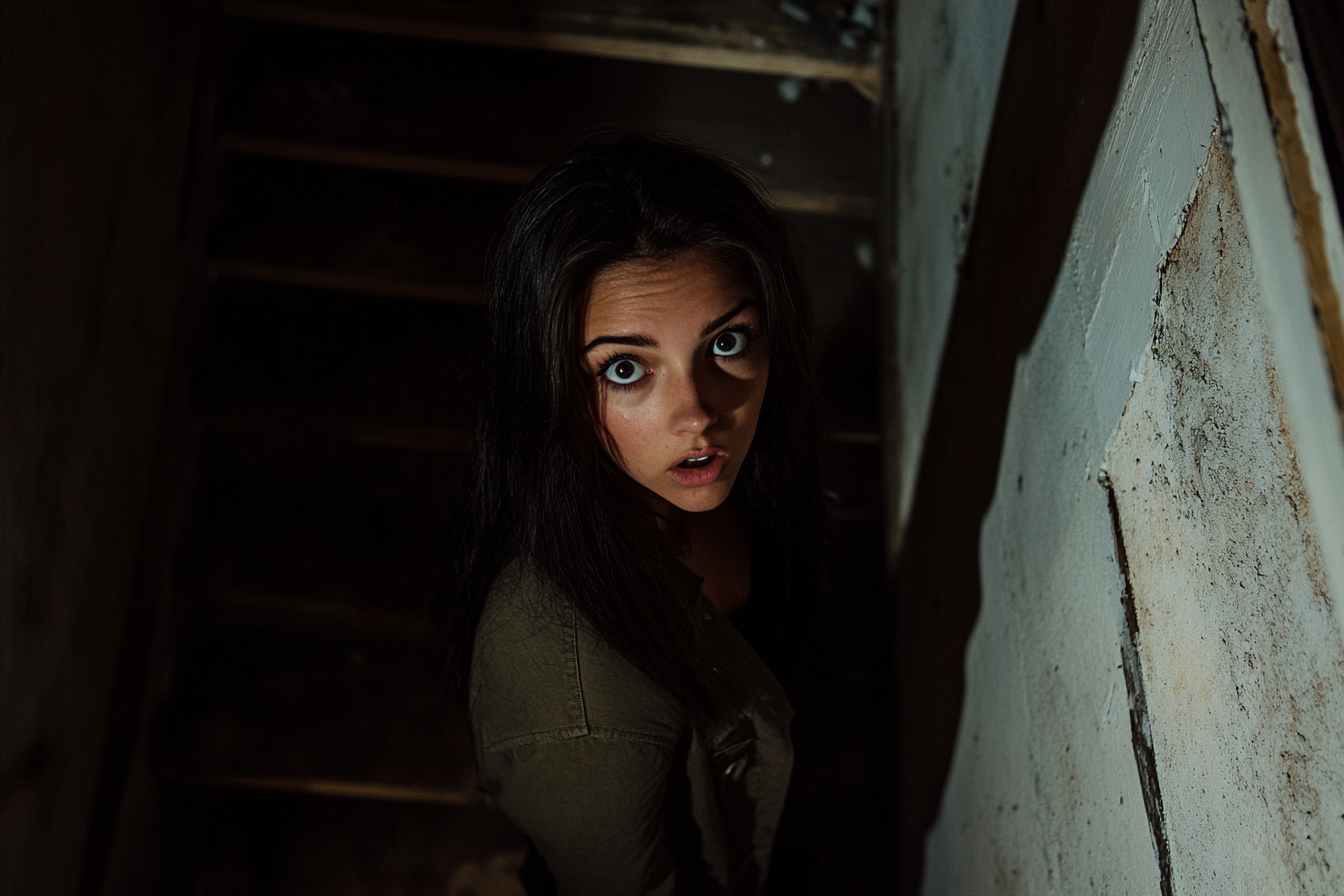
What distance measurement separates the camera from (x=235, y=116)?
7.44 ft

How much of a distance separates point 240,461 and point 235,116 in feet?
2.56

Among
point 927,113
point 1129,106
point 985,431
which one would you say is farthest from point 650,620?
point 927,113

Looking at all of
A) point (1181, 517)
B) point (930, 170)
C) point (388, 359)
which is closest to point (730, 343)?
point (1181, 517)

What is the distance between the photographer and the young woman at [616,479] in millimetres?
1104

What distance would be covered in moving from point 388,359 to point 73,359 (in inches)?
30.3

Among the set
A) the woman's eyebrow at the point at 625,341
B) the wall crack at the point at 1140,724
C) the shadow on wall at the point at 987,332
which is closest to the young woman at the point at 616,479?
the woman's eyebrow at the point at 625,341

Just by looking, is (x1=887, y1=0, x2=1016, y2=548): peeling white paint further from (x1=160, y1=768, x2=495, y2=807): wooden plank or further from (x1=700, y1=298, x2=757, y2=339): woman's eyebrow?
(x1=160, y1=768, x2=495, y2=807): wooden plank

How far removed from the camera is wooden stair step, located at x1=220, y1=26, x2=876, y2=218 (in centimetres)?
228

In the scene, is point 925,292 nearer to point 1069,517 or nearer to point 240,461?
point 1069,517

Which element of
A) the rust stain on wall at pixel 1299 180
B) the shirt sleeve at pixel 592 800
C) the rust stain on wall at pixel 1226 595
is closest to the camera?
the rust stain on wall at pixel 1299 180

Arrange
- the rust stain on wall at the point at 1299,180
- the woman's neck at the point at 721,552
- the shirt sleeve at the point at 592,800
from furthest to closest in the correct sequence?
1. the woman's neck at the point at 721,552
2. the shirt sleeve at the point at 592,800
3. the rust stain on wall at the point at 1299,180

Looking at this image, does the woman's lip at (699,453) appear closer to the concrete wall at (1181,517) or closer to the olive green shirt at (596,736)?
the olive green shirt at (596,736)

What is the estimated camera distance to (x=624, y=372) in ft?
3.70

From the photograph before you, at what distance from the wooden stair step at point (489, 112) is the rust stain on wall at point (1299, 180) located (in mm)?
1737
